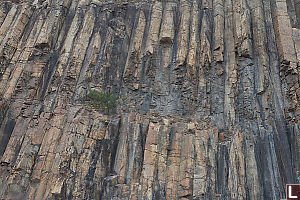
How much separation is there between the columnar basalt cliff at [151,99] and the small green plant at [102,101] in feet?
1.32

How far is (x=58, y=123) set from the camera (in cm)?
1733

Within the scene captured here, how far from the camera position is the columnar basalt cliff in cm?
1528

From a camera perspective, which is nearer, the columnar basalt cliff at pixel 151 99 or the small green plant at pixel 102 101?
the columnar basalt cliff at pixel 151 99

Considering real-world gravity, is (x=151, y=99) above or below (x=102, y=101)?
above

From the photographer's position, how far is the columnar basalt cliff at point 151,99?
15281 mm

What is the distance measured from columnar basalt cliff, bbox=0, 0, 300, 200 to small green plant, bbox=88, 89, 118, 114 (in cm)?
40

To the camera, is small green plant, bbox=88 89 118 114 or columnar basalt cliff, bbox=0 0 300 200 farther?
small green plant, bbox=88 89 118 114

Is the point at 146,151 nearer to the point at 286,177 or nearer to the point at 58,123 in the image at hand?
the point at 58,123

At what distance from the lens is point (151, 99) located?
1867 cm

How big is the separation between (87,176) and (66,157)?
1.58m

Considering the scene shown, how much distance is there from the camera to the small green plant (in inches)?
714

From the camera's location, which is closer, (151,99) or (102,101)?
(102,101)

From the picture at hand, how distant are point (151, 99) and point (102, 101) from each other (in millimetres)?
3081

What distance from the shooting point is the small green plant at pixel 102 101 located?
18.1 metres
